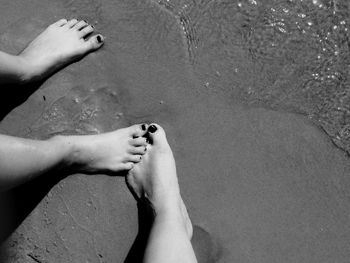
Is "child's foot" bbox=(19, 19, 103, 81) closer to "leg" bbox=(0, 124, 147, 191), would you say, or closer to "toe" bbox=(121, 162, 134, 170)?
"leg" bbox=(0, 124, 147, 191)

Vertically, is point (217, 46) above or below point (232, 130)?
above

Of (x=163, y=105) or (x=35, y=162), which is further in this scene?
(x=163, y=105)

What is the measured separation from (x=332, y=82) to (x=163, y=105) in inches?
33.9

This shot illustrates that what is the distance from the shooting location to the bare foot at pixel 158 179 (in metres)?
2.59

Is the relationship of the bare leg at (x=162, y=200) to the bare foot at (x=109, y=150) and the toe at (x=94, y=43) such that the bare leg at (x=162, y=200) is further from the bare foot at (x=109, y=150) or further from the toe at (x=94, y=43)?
the toe at (x=94, y=43)

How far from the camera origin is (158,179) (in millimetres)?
2627

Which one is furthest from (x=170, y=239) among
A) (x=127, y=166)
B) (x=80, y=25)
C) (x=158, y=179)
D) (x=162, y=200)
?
(x=80, y=25)

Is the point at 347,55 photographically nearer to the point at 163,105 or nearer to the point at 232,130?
the point at 232,130

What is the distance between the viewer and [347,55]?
271cm

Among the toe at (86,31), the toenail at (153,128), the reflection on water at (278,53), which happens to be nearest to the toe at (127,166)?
the toenail at (153,128)

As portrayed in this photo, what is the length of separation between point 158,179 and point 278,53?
0.88m

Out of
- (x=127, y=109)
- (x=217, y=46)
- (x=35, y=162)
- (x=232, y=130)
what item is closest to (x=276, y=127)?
(x=232, y=130)

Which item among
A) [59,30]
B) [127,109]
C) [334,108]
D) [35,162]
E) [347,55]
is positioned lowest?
[35,162]

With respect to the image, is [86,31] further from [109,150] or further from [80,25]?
[109,150]
